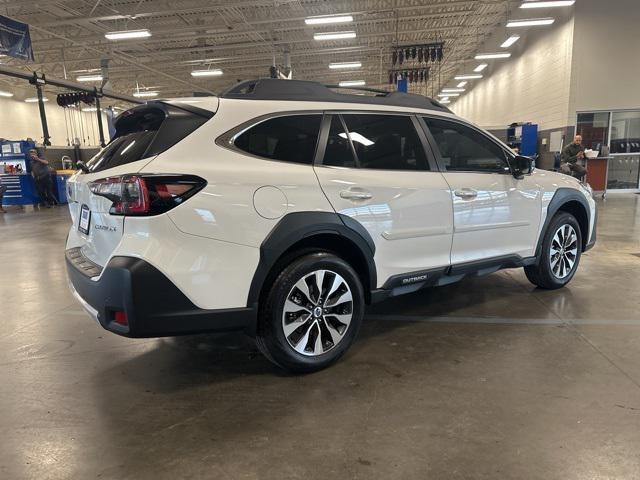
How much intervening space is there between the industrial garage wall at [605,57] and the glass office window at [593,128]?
0.28 metres

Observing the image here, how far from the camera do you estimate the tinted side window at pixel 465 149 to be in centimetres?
324

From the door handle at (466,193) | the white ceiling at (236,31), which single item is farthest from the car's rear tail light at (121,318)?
the white ceiling at (236,31)

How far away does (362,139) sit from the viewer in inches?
112

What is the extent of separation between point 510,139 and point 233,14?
1062 cm

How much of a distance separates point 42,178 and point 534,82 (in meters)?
17.3

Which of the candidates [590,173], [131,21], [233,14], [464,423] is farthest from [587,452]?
[131,21]

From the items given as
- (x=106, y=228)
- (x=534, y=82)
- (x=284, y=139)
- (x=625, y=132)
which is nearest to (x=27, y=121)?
(x=534, y=82)

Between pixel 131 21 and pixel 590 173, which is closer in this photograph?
pixel 590 173

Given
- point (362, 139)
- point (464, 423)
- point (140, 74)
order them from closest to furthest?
point (464, 423) < point (362, 139) < point (140, 74)

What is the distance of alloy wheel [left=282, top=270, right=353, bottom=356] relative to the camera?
2.51 metres

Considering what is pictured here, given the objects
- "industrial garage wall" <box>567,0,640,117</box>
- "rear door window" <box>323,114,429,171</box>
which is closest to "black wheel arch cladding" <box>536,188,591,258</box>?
"rear door window" <box>323,114,429,171</box>

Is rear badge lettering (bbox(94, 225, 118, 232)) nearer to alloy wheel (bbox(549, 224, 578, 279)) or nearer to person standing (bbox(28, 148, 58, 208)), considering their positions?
alloy wheel (bbox(549, 224, 578, 279))

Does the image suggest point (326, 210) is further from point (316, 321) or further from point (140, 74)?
point (140, 74)

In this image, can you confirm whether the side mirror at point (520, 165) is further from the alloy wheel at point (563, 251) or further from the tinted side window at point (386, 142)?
the tinted side window at point (386, 142)
